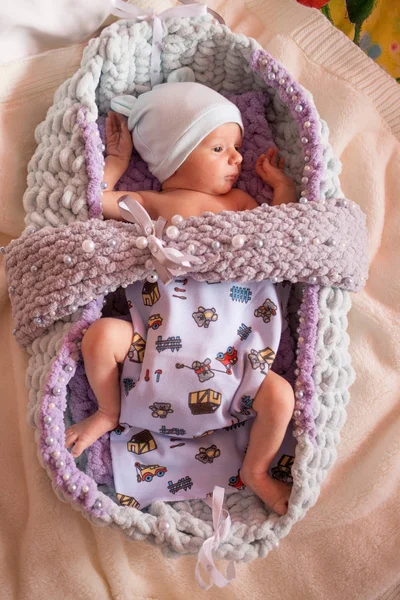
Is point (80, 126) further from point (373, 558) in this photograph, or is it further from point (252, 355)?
point (373, 558)

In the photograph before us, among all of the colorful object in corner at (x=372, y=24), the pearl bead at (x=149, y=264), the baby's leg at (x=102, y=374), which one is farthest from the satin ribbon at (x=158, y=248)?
the colorful object in corner at (x=372, y=24)

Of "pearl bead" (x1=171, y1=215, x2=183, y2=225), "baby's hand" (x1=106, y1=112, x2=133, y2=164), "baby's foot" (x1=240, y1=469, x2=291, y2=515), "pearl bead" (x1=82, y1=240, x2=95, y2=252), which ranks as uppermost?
"pearl bead" (x1=171, y1=215, x2=183, y2=225)

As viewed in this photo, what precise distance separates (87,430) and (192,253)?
40cm

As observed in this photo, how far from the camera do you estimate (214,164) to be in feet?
4.33

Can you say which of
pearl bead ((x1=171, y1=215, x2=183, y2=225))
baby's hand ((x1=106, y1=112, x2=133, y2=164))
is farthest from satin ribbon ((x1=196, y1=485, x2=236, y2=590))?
baby's hand ((x1=106, y1=112, x2=133, y2=164))

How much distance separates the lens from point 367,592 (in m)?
1.24

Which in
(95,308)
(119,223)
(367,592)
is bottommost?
(367,592)

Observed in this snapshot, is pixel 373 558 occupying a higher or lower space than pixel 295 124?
lower

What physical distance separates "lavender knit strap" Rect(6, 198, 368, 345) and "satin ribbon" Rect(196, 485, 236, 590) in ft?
1.37

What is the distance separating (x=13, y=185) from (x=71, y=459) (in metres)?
0.62

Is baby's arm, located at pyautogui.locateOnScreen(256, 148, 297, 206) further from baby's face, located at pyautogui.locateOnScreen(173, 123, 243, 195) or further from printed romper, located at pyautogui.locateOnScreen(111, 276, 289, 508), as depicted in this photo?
printed romper, located at pyautogui.locateOnScreen(111, 276, 289, 508)

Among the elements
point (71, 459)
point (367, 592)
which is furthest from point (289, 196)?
point (367, 592)

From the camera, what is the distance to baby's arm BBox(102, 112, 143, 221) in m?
1.35

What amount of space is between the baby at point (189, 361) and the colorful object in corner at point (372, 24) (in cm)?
55
